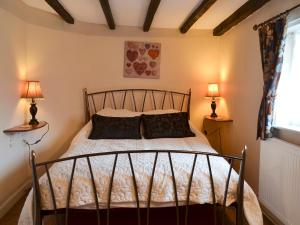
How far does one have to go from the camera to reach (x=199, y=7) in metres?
2.81

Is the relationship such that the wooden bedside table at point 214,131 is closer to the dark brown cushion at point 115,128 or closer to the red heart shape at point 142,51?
the dark brown cushion at point 115,128

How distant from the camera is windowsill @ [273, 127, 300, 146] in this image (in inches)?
83.1

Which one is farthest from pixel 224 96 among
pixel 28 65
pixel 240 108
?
pixel 28 65

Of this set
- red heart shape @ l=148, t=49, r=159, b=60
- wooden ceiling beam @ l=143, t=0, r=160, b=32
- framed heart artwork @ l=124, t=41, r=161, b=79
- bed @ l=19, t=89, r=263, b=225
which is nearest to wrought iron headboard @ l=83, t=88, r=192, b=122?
framed heart artwork @ l=124, t=41, r=161, b=79

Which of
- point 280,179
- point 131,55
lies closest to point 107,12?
point 131,55

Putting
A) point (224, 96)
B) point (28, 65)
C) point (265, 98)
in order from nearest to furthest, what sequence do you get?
point (265, 98), point (28, 65), point (224, 96)

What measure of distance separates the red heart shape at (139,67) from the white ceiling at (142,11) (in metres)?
0.59

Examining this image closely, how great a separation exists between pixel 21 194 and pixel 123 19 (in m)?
2.65

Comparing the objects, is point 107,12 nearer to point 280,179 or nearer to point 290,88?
point 290,88

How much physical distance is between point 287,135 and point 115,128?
76.3 inches

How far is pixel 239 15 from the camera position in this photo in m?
2.90

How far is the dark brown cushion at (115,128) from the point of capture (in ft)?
9.89

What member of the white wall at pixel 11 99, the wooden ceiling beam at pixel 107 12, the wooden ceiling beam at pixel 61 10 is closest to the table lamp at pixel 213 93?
the wooden ceiling beam at pixel 107 12

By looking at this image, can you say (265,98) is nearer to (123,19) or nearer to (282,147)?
(282,147)
